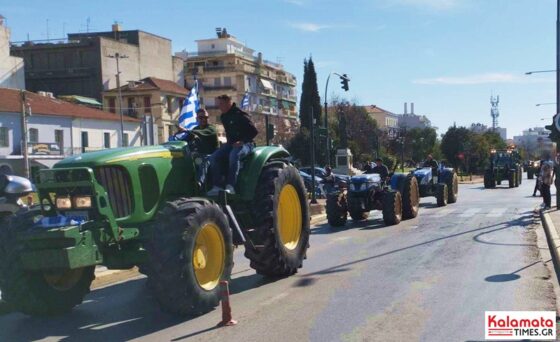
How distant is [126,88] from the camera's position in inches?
2857

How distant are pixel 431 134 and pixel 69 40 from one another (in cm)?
5256

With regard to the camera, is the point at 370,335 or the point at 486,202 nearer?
the point at 370,335

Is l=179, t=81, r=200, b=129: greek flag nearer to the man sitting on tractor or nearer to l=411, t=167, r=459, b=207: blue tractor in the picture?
the man sitting on tractor

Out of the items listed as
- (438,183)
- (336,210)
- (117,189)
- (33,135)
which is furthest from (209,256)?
(33,135)

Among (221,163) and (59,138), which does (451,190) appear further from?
(59,138)

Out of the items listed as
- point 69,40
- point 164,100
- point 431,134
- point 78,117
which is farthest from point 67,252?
point 431,134

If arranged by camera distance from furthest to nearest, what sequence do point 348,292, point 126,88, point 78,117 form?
point 126,88 < point 78,117 < point 348,292

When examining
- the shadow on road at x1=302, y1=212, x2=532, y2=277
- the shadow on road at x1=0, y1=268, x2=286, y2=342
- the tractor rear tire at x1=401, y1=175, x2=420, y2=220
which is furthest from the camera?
the tractor rear tire at x1=401, y1=175, x2=420, y2=220

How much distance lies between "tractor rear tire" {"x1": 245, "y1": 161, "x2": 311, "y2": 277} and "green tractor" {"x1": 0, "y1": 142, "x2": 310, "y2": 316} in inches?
1.2

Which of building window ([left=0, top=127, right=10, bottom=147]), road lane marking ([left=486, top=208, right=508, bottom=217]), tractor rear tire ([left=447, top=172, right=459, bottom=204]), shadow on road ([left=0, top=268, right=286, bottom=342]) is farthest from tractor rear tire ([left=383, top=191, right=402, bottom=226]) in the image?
building window ([left=0, top=127, right=10, bottom=147])

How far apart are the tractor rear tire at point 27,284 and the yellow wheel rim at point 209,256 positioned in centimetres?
172

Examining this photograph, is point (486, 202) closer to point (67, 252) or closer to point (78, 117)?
point (67, 252)

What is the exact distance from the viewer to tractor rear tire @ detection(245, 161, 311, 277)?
845cm

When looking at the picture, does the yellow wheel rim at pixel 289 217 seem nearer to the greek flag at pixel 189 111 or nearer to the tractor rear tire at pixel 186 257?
the tractor rear tire at pixel 186 257
